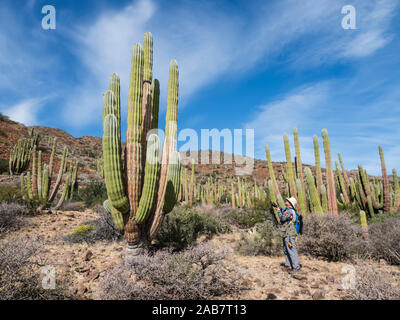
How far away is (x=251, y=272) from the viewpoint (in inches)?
176

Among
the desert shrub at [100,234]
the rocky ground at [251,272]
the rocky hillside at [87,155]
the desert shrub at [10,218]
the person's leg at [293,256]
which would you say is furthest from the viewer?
the rocky hillside at [87,155]

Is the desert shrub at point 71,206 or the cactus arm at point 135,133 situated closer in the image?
the cactus arm at point 135,133

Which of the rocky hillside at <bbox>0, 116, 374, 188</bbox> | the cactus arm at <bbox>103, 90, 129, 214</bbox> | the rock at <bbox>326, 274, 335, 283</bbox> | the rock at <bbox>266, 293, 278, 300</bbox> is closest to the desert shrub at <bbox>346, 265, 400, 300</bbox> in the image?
the rock at <bbox>266, 293, 278, 300</bbox>

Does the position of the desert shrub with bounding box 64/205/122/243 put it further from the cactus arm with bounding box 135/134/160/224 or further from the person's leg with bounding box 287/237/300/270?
the person's leg with bounding box 287/237/300/270

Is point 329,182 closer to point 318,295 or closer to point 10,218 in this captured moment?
point 318,295

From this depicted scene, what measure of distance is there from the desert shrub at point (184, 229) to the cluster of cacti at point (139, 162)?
103 cm

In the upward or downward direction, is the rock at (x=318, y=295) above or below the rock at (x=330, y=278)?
below

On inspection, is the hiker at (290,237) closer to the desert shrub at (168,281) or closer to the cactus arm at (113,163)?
the desert shrub at (168,281)

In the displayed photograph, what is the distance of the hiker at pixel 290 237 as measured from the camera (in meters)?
4.57

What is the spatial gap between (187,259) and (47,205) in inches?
375

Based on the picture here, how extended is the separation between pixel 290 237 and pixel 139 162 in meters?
3.56

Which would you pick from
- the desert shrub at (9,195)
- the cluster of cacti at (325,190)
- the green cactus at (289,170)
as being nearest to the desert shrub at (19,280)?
the cluster of cacti at (325,190)

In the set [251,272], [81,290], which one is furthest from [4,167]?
[251,272]
